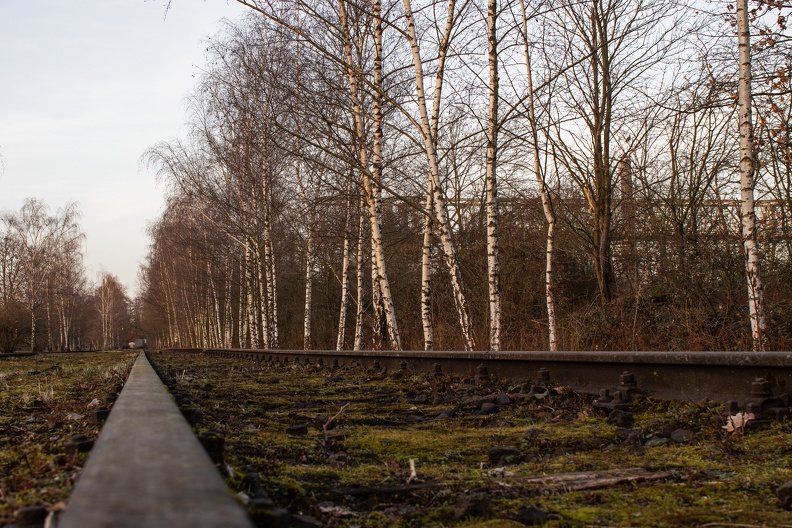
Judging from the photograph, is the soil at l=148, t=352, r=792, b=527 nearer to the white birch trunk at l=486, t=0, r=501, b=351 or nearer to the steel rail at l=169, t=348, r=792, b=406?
the steel rail at l=169, t=348, r=792, b=406

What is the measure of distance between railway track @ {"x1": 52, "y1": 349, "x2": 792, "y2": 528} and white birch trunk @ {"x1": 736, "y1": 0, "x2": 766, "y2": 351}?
12.2 feet

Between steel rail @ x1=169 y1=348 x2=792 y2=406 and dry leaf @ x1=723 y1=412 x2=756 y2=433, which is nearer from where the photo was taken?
dry leaf @ x1=723 y1=412 x2=756 y2=433

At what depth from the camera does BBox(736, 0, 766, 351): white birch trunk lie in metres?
8.17

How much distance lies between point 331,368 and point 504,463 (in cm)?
686

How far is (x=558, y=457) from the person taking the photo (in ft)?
9.01

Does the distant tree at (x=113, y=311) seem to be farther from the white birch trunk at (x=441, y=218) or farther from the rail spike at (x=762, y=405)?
the rail spike at (x=762, y=405)

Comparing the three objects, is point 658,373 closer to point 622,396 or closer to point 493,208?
point 622,396

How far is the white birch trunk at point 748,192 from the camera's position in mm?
8172

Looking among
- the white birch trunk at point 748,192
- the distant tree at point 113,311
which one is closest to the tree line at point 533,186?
the white birch trunk at point 748,192

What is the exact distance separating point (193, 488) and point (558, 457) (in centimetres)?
219

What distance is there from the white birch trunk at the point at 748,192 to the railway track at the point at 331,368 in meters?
3.71

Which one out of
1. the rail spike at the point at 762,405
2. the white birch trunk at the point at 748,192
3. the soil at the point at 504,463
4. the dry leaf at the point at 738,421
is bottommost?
the soil at the point at 504,463

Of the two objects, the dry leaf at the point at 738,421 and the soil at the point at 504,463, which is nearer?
the soil at the point at 504,463

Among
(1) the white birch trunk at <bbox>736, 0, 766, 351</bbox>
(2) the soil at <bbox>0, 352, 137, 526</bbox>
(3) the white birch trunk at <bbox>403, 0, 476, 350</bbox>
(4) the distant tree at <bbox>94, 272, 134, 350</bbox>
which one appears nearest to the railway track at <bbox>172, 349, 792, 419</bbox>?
(2) the soil at <bbox>0, 352, 137, 526</bbox>
